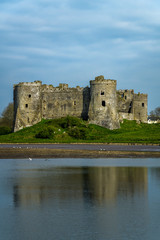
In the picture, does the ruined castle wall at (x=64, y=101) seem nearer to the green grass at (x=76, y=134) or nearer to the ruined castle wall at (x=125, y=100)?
the green grass at (x=76, y=134)

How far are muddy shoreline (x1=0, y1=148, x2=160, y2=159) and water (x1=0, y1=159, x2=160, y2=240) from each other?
8961 mm

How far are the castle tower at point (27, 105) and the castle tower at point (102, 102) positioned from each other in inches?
309

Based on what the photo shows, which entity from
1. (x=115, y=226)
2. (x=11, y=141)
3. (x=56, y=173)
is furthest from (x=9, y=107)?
(x=115, y=226)

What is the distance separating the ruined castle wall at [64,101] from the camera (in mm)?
65125

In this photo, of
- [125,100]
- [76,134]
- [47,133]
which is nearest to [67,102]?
[76,134]

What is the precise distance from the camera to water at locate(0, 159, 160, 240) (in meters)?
15.8

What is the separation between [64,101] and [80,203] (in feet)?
150

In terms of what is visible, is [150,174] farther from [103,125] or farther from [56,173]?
[103,125]

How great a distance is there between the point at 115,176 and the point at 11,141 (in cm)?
2969

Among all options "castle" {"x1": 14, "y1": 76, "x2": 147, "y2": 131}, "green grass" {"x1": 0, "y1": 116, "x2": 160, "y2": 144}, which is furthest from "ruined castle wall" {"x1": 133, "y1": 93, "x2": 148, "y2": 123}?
"green grass" {"x1": 0, "y1": 116, "x2": 160, "y2": 144}

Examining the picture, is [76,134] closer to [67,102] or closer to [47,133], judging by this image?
[47,133]

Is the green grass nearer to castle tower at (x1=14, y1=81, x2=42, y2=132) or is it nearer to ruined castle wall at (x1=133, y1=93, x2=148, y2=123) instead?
castle tower at (x1=14, y1=81, x2=42, y2=132)

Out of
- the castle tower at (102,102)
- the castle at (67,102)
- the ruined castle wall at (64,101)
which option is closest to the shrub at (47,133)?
the castle at (67,102)

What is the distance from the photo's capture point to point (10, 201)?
21.0 meters
